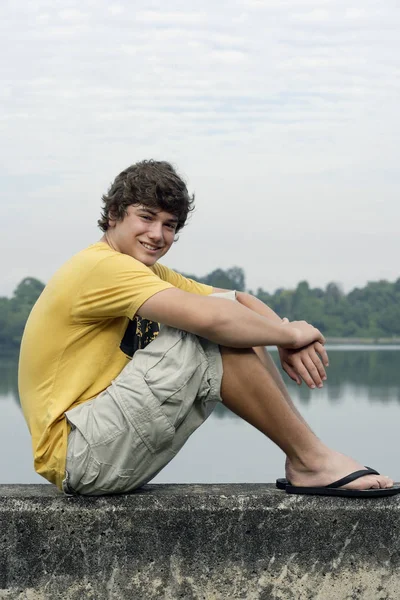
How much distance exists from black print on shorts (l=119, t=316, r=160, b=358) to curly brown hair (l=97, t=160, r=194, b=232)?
404 mm

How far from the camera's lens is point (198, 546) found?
3.23 metres

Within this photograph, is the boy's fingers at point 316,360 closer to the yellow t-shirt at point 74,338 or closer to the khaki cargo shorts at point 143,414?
the khaki cargo shorts at point 143,414

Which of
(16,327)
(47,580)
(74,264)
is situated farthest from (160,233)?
(16,327)

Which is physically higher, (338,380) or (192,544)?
(192,544)

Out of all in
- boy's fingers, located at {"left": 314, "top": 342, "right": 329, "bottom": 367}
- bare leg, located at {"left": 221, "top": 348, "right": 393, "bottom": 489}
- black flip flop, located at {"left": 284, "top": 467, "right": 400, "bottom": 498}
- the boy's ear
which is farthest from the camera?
the boy's ear

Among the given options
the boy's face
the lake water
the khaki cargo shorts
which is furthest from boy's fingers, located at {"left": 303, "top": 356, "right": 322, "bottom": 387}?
the lake water

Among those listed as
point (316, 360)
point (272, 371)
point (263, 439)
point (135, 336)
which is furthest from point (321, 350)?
point (263, 439)

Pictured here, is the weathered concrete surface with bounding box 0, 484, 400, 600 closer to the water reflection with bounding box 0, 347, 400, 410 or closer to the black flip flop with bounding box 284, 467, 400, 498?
the black flip flop with bounding box 284, 467, 400, 498

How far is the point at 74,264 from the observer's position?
328 centimetres

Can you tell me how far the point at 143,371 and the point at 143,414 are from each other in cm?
13

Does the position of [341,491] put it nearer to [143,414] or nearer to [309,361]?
[309,361]

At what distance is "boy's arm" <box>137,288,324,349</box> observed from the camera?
310cm

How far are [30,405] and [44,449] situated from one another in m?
0.17

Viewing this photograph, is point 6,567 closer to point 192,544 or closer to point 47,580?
point 47,580
